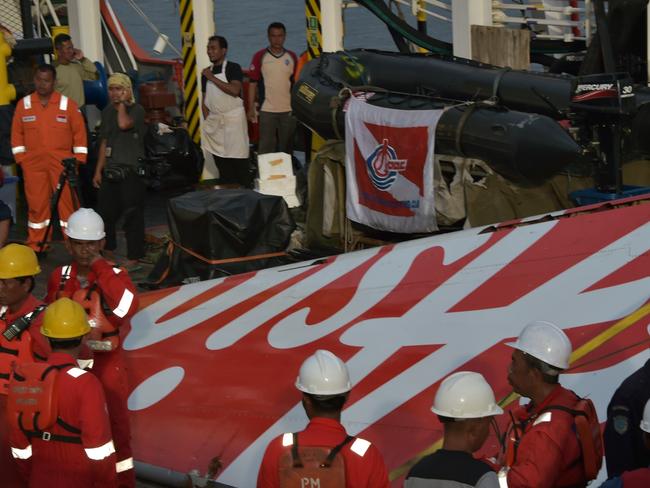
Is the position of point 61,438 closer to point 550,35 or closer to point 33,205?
point 33,205

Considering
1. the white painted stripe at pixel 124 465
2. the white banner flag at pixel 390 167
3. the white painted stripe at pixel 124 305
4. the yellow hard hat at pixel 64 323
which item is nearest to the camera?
the yellow hard hat at pixel 64 323

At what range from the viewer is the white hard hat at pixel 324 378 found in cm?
492

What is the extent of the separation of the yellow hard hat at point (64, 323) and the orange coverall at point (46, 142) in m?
6.39

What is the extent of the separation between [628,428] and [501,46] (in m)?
8.16

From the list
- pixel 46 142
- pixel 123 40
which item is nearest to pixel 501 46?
pixel 46 142

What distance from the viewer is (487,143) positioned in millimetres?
10547

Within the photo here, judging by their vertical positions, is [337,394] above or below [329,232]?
above

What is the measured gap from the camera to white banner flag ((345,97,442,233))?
11.0 m

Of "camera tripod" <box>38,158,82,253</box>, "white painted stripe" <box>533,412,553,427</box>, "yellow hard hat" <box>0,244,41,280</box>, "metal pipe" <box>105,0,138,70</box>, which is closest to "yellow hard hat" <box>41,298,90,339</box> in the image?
"yellow hard hat" <box>0,244,41,280</box>

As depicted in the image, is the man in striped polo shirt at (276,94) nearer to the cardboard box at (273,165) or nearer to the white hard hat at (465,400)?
the cardboard box at (273,165)

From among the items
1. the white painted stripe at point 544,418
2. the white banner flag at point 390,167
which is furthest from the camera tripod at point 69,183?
the white painted stripe at point 544,418

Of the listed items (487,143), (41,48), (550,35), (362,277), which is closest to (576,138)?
(487,143)

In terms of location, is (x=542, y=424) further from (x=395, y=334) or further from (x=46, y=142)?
(x=46, y=142)

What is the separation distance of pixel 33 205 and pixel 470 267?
5626 millimetres
